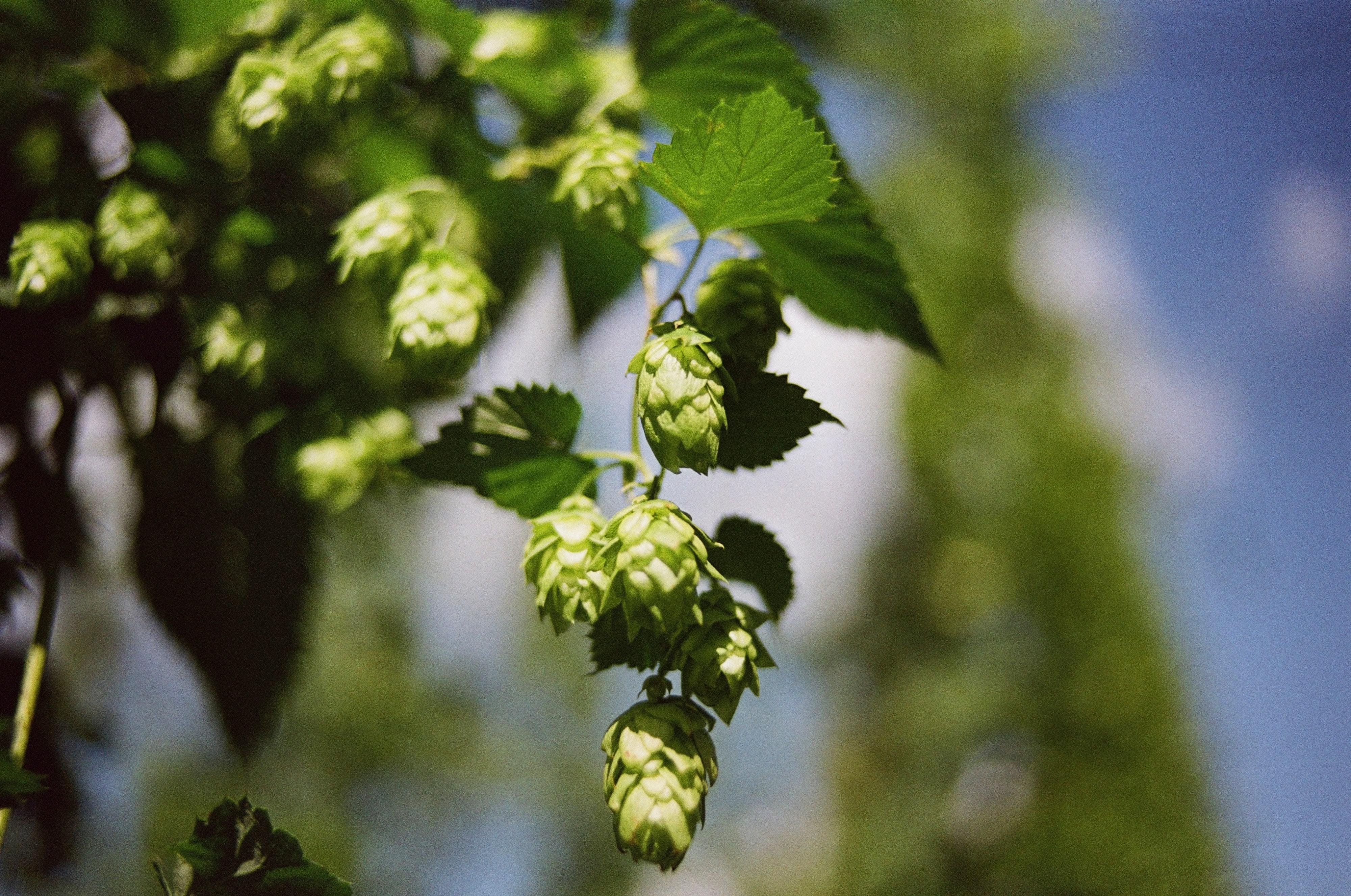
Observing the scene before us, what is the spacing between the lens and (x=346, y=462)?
384mm

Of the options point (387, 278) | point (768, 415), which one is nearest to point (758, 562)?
point (768, 415)

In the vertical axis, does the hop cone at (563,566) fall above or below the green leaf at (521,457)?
below

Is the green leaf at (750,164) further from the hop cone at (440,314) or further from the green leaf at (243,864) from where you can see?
the green leaf at (243,864)

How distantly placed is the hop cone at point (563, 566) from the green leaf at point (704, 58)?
17 cm

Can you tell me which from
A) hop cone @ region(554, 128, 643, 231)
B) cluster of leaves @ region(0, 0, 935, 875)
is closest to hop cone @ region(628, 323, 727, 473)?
cluster of leaves @ region(0, 0, 935, 875)

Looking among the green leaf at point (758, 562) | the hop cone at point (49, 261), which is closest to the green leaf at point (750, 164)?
the green leaf at point (758, 562)

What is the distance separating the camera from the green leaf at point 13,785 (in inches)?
10.1

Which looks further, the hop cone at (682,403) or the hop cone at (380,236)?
the hop cone at (380,236)

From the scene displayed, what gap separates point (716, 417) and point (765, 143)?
0.08 metres

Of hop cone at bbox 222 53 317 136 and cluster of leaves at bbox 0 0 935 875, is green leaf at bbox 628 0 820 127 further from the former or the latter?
hop cone at bbox 222 53 317 136

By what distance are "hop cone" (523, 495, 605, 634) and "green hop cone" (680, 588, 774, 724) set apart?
31 mm

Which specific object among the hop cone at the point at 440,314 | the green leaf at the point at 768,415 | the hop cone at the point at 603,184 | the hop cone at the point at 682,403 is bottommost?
the hop cone at the point at 682,403

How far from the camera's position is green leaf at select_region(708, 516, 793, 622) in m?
0.29

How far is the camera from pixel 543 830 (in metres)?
5.83
